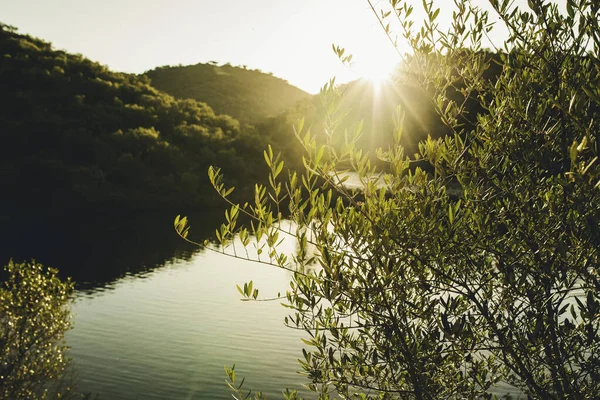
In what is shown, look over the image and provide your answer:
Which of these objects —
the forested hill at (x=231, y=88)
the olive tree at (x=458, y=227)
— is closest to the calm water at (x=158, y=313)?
the olive tree at (x=458, y=227)

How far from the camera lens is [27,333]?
58.3ft

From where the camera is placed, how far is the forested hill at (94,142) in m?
86.6

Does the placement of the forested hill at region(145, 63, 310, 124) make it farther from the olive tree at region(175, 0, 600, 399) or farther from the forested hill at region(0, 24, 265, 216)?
the olive tree at region(175, 0, 600, 399)

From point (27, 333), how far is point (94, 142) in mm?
79357

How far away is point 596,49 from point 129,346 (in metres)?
34.8

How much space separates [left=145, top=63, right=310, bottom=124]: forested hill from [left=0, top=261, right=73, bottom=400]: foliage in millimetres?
136480

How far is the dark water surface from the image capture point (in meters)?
29.2

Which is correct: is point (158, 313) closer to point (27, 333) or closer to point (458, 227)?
point (27, 333)

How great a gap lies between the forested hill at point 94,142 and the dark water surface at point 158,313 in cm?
1161

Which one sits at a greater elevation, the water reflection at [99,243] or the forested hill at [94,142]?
the forested hill at [94,142]

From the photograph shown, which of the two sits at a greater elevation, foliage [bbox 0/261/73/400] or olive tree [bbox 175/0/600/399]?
olive tree [bbox 175/0/600/399]

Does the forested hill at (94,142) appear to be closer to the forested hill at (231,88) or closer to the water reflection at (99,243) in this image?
the water reflection at (99,243)

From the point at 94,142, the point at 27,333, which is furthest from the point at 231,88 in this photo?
the point at 27,333

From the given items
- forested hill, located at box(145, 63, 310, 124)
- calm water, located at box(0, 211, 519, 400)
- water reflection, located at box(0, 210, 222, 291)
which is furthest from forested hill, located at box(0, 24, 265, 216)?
forested hill, located at box(145, 63, 310, 124)
